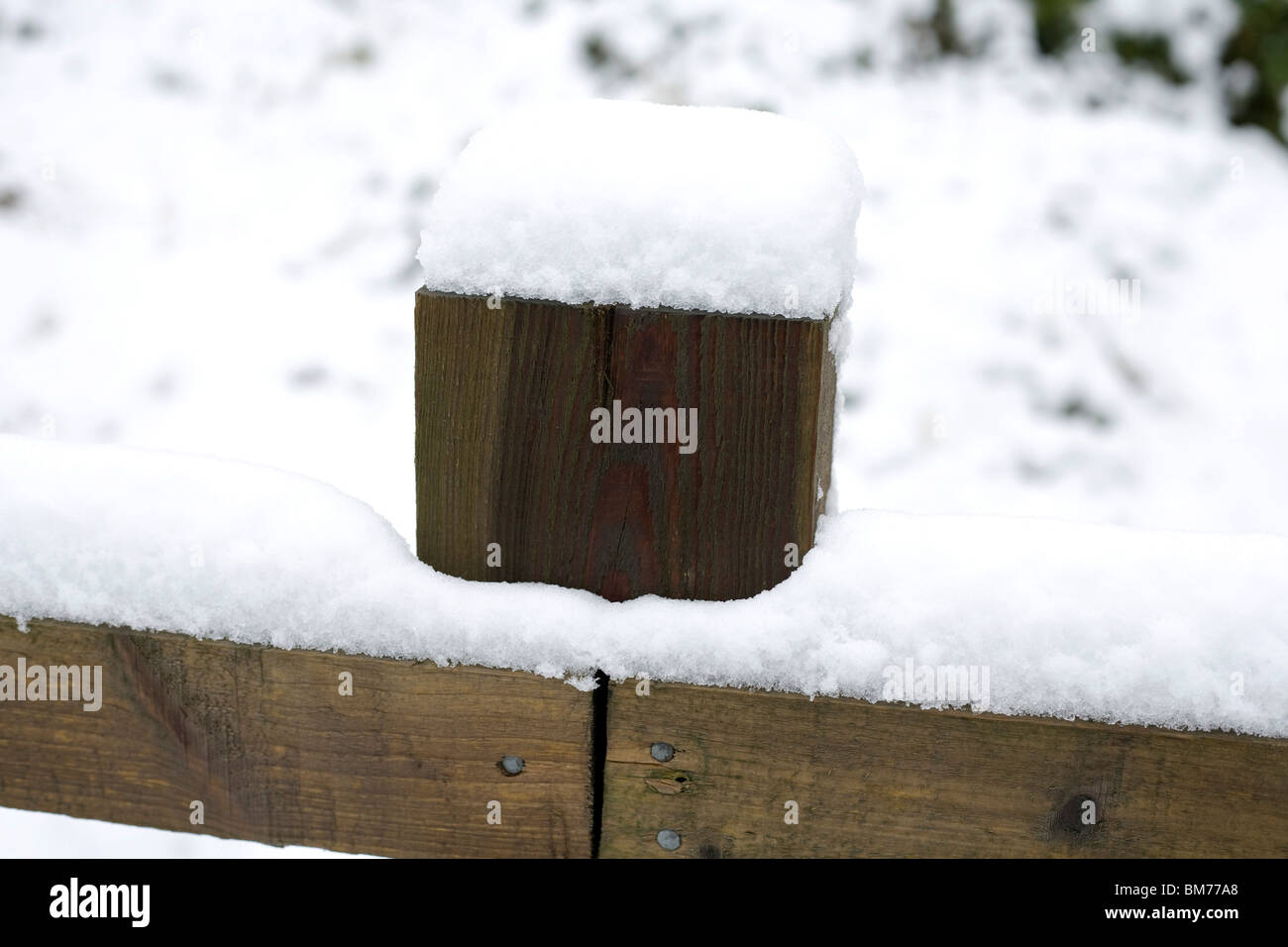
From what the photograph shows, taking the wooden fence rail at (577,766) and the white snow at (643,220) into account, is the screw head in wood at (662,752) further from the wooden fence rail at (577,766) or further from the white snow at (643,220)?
the white snow at (643,220)

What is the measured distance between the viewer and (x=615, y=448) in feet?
2.78

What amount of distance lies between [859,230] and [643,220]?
2775 mm

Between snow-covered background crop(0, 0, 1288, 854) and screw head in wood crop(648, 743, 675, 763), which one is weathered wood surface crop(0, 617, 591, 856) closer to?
screw head in wood crop(648, 743, 675, 763)

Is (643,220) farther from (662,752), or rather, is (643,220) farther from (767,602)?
(662,752)

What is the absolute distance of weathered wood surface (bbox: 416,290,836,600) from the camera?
0.82 m

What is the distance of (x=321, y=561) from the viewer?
911 mm

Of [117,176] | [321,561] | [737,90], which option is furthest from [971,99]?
[321,561]

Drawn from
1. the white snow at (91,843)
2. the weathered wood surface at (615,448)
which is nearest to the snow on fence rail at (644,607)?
the weathered wood surface at (615,448)

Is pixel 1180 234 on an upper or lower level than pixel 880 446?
upper

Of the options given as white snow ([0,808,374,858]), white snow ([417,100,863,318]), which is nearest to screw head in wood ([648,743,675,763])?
white snow ([417,100,863,318])

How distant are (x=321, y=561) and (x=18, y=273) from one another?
3.41 metres

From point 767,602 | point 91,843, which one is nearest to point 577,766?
point 767,602

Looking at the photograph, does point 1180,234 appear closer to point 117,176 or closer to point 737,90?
point 737,90

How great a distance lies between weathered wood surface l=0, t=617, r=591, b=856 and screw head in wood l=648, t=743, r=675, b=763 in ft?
0.17
